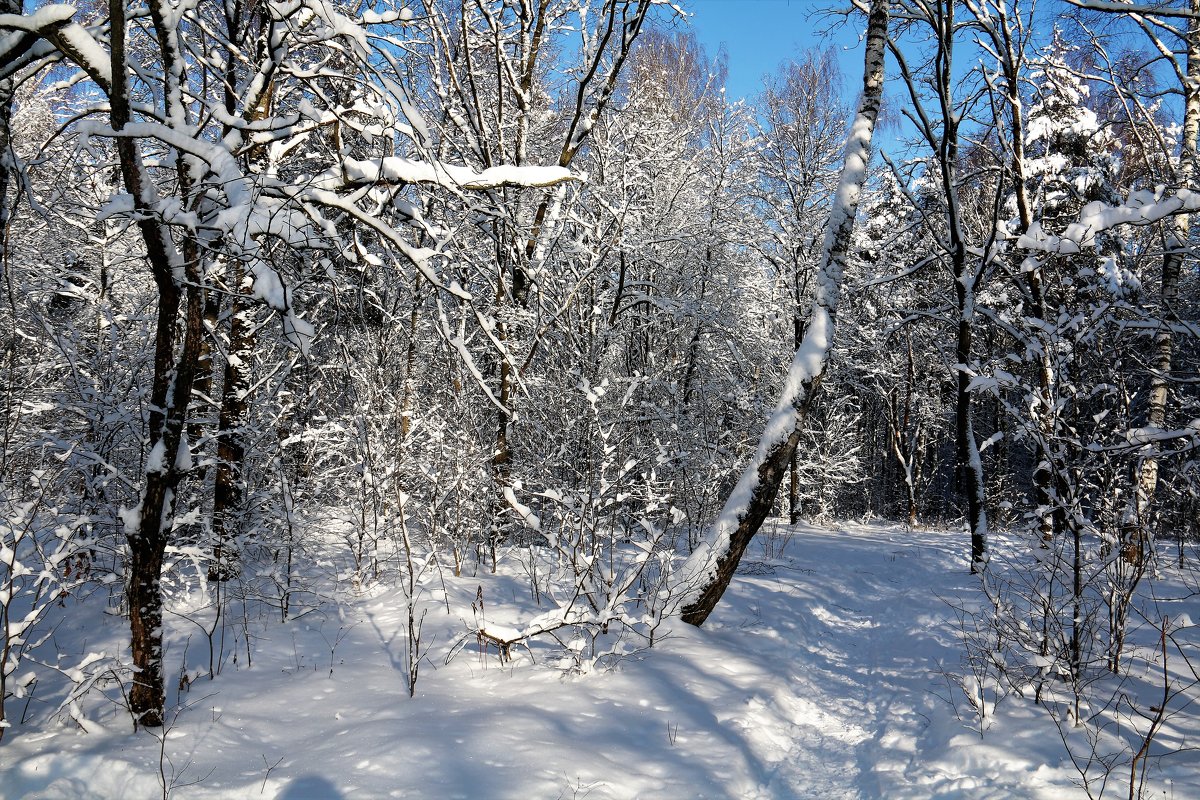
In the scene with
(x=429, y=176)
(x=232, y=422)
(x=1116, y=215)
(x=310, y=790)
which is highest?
(x=1116, y=215)

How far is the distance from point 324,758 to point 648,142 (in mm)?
11934

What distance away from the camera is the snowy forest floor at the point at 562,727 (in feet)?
9.62

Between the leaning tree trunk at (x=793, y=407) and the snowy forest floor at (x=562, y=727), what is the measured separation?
493 mm

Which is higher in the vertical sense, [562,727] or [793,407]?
[793,407]

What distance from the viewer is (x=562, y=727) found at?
3.57 meters

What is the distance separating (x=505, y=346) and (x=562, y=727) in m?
2.14

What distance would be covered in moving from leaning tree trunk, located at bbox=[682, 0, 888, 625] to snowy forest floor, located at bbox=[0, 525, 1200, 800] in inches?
19.4

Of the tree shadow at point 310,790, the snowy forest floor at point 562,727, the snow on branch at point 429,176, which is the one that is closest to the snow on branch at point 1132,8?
the snow on branch at point 429,176

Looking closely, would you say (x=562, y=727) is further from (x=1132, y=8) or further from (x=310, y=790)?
(x=1132, y=8)

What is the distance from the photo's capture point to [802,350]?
554cm

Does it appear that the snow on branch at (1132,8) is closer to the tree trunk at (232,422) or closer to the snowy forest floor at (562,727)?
the snowy forest floor at (562,727)

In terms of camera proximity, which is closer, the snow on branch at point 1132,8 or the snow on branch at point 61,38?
the snow on branch at point 61,38

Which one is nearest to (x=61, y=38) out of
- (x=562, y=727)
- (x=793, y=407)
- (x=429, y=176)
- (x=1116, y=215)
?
(x=429, y=176)

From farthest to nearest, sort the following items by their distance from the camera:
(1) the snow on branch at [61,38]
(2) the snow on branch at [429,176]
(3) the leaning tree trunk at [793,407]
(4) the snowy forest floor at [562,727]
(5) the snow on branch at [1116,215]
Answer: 1. (3) the leaning tree trunk at [793,407]
2. (5) the snow on branch at [1116,215]
3. (4) the snowy forest floor at [562,727]
4. (2) the snow on branch at [429,176]
5. (1) the snow on branch at [61,38]
